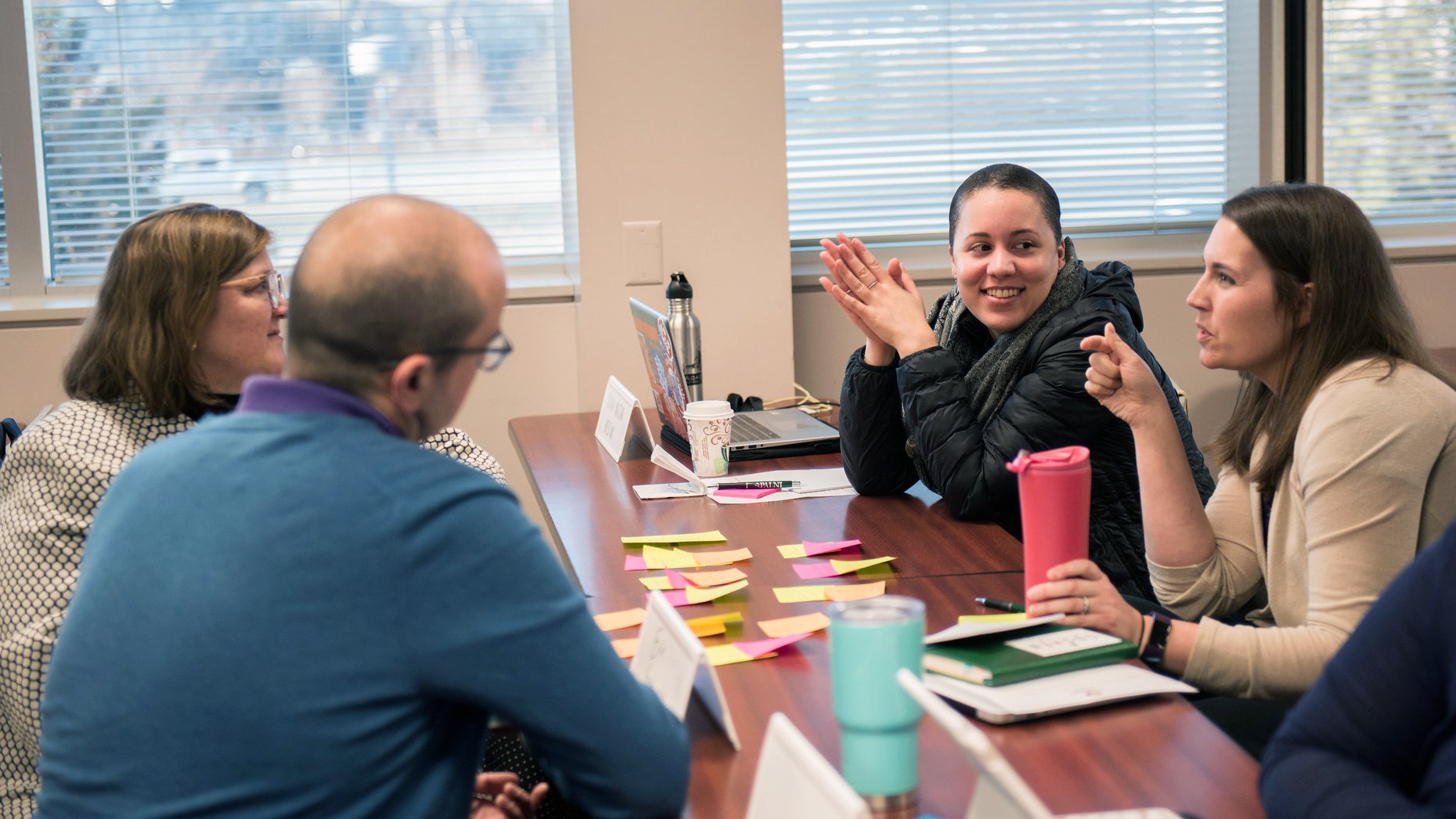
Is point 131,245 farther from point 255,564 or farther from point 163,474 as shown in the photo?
point 255,564

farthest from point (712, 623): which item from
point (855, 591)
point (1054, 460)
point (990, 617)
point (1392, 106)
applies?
point (1392, 106)

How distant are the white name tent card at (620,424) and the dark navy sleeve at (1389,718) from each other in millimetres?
1496

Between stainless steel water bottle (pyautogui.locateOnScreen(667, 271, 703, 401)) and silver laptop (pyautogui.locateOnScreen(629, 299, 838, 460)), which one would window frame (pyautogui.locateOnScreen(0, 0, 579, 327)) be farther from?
silver laptop (pyautogui.locateOnScreen(629, 299, 838, 460))

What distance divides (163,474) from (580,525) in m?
1.11

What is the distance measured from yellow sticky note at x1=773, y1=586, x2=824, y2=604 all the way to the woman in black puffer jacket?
0.44 meters

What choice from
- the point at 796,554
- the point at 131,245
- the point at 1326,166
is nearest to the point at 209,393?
the point at 131,245

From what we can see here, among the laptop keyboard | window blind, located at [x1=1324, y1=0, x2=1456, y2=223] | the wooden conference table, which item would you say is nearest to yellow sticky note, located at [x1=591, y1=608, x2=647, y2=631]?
the wooden conference table

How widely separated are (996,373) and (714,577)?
27.6 inches

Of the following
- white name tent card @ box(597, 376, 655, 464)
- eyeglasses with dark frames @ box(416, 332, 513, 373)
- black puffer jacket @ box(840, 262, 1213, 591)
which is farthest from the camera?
white name tent card @ box(597, 376, 655, 464)

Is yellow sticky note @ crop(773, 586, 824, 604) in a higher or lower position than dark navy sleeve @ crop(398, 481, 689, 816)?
lower

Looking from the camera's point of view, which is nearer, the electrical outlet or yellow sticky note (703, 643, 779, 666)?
yellow sticky note (703, 643, 779, 666)

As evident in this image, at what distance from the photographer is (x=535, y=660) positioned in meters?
0.95

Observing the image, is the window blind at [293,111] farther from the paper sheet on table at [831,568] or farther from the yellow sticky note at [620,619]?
the yellow sticky note at [620,619]

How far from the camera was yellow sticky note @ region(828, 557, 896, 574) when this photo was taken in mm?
1737
